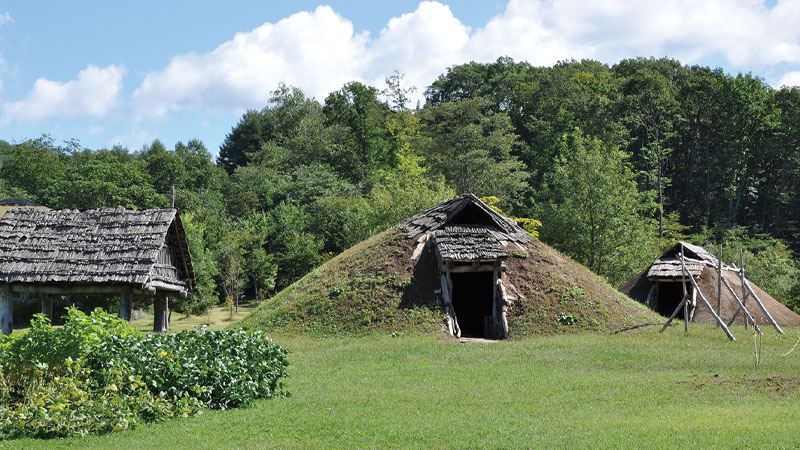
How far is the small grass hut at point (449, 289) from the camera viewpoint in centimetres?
2209

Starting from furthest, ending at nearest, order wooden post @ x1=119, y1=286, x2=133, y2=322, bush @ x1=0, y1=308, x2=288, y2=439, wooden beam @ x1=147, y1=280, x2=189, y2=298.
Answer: wooden beam @ x1=147, y1=280, x2=189, y2=298 < wooden post @ x1=119, y1=286, x2=133, y2=322 < bush @ x1=0, y1=308, x2=288, y2=439

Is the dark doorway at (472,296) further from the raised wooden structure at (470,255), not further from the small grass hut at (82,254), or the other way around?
the small grass hut at (82,254)

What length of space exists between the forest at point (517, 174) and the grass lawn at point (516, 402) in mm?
21470

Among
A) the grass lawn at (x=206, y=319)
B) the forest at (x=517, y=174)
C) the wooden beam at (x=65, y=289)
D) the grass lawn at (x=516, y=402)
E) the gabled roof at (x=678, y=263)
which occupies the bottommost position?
the grass lawn at (x=516, y=402)

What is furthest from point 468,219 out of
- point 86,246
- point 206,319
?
point 206,319

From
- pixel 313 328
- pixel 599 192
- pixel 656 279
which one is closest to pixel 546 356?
pixel 313 328

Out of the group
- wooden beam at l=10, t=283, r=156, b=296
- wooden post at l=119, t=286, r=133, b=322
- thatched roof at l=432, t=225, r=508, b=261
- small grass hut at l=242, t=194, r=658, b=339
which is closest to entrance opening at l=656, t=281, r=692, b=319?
small grass hut at l=242, t=194, r=658, b=339

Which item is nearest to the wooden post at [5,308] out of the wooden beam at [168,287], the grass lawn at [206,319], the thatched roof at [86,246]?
the thatched roof at [86,246]

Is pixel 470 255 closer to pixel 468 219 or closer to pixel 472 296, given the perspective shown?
pixel 468 219

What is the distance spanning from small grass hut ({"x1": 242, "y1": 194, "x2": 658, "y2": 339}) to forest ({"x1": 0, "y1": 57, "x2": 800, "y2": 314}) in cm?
1407

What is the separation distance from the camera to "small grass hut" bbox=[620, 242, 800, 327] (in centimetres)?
2808

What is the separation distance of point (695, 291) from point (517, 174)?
26.6 m

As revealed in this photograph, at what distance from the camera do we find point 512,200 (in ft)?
177

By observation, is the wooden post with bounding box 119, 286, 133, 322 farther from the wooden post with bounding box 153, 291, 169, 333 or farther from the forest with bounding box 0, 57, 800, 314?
the forest with bounding box 0, 57, 800, 314
